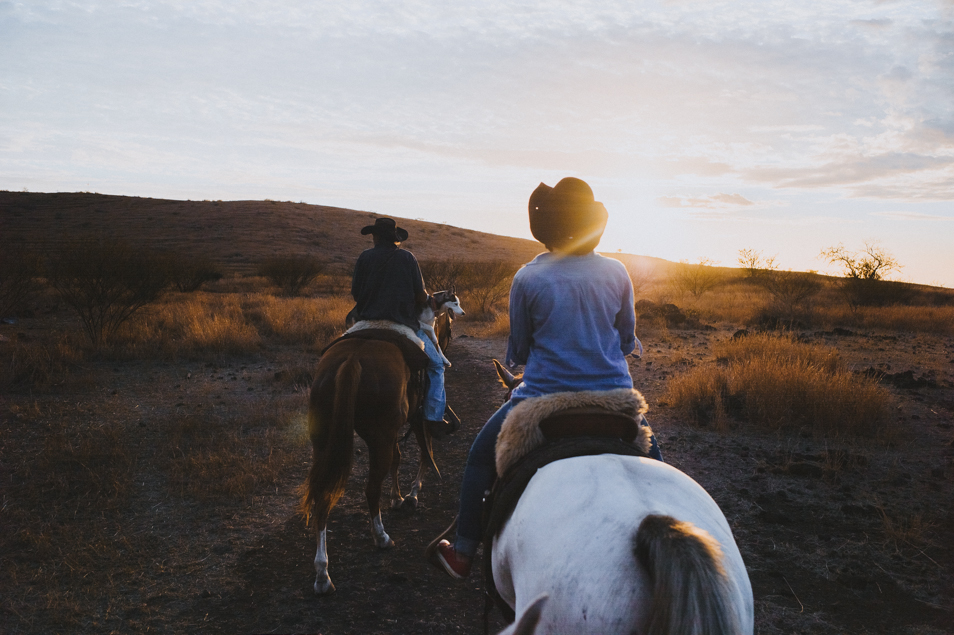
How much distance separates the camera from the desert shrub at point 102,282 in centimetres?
1117

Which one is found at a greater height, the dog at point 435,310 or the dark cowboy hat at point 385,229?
the dark cowboy hat at point 385,229

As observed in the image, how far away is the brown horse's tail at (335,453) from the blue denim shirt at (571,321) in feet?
5.70

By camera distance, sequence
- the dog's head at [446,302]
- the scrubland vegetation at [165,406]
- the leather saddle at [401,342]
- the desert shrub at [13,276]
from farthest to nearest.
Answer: the desert shrub at [13,276], the dog's head at [446,302], the leather saddle at [401,342], the scrubland vegetation at [165,406]

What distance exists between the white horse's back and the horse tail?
0.05m

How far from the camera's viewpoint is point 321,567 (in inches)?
146

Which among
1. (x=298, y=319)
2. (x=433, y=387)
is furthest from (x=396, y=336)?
(x=298, y=319)

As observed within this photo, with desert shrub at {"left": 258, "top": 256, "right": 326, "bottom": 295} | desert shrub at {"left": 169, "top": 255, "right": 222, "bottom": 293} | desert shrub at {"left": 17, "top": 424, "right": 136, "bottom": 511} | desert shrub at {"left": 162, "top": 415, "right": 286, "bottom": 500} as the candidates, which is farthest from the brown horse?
desert shrub at {"left": 258, "top": 256, "right": 326, "bottom": 295}

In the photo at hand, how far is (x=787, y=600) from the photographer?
3523 millimetres

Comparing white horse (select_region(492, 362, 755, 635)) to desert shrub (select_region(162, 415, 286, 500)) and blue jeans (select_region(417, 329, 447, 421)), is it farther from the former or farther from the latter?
desert shrub (select_region(162, 415, 286, 500))

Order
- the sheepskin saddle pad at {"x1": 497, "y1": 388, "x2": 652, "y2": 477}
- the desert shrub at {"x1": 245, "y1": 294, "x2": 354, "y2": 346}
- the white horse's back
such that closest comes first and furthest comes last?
the white horse's back → the sheepskin saddle pad at {"x1": 497, "y1": 388, "x2": 652, "y2": 477} → the desert shrub at {"x1": 245, "y1": 294, "x2": 354, "y2": 346}

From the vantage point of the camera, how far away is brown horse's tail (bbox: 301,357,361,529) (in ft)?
12.1

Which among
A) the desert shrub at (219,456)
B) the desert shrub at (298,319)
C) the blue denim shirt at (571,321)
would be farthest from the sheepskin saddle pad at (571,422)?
the desert shrub at (298,319)

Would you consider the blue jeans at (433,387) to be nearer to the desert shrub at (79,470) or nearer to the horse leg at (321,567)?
the horse leg at (321,567)

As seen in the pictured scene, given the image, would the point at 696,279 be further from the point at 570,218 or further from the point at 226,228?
the point at 226,228
